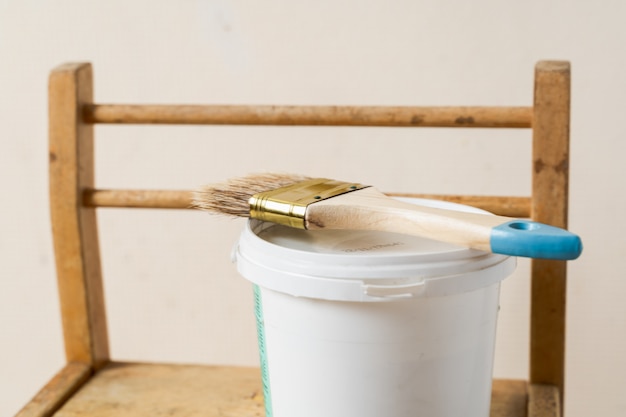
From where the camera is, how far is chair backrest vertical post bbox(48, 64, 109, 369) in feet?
2.71

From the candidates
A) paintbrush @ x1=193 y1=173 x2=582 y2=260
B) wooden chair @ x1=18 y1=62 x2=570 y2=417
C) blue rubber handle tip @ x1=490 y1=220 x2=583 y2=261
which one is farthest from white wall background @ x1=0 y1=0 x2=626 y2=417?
blue rubber handle tip @ x1=490 y1=220 x2=583 y2=261

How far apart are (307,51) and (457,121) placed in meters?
0.36

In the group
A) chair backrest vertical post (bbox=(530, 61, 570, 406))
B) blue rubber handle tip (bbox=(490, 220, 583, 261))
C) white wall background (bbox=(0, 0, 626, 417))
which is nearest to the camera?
blue rubber handle tip (bbox=(490, 220, 583, 261))

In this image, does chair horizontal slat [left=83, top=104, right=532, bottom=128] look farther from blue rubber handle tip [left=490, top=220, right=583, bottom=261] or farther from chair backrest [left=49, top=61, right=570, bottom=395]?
blue rubber handle tip [left=490, top=220, right=583, bottom=261]

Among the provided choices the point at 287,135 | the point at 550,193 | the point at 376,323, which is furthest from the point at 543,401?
the point at 287,135

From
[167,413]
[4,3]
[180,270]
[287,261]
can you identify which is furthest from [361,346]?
[4,3]

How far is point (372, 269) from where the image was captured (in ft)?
1.73

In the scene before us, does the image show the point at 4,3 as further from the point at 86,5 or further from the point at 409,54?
the point at 409,54

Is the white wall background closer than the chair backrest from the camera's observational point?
No

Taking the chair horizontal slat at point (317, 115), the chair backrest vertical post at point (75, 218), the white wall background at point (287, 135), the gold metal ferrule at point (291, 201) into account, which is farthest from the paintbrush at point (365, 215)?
the white wall background at point (287, 135)

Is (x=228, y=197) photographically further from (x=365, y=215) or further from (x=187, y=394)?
(x=187, y=394)

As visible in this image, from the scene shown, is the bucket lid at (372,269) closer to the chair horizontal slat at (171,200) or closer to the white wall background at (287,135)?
the chair horizontal slat at (171,200)

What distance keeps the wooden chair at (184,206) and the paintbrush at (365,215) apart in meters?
0.18

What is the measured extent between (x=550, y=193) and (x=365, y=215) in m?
0.24
